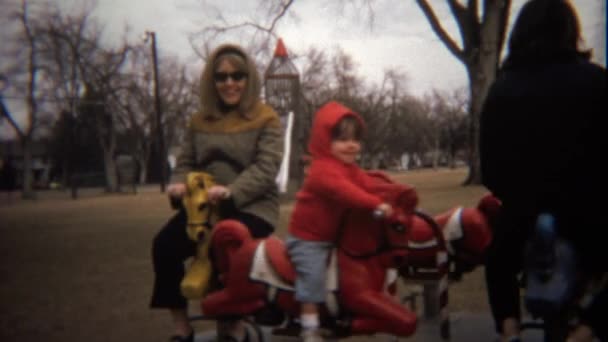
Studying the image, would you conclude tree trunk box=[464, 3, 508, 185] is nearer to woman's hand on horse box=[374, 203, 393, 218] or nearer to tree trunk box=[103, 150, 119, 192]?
woman's hand on horse box=[374, 203, 393, 218]

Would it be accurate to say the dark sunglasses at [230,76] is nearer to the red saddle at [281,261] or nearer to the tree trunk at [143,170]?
the red saddle at [281,261]

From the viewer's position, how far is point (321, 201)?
3057 mm

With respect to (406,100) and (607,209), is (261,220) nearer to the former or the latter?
(607,209)

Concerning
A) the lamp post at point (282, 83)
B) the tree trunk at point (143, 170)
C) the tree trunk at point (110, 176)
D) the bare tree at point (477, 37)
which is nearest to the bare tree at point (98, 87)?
the tree trunk at point (110, 176)

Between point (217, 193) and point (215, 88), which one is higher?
point (215, 88)

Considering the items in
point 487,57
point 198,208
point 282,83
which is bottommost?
point 198,208

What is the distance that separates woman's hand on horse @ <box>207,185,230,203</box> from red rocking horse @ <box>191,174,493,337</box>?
126 mm

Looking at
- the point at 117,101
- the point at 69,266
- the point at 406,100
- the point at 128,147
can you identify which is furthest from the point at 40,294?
the point at 406,100

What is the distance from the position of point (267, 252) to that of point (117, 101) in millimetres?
42746

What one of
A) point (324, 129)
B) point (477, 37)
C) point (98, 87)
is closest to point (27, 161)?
point (98, 87)

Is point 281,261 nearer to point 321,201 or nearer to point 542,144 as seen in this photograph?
point 321,201

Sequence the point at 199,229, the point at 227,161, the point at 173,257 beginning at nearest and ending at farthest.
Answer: the point at 199,229 → the point at 173,257 → the point at 227,161

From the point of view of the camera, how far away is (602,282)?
8.63ft

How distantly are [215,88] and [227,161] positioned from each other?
443mm
